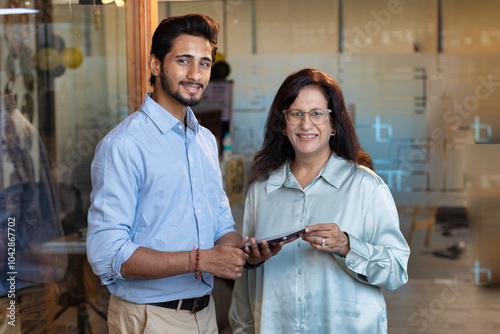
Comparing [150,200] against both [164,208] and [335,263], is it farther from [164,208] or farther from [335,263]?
[335,263]

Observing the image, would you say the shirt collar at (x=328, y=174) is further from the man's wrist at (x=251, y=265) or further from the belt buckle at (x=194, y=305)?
the belt buckle at (x=194, y=305)

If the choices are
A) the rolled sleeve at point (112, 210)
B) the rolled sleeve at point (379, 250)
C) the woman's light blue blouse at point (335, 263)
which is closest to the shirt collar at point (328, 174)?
the woman's light blue blouse at point (335, 263)

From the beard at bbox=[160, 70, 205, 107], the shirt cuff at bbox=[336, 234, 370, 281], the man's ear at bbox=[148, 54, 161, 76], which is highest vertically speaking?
the man's ear at bbox=[148, 54, 161, 76]

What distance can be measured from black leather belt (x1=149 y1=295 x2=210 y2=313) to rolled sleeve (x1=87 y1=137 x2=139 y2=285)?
0.60 ft

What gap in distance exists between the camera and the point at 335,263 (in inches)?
63.6

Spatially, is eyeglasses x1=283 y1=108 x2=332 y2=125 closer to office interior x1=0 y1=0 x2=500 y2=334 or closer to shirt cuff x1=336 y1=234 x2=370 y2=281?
shirt cuff x1=336 y1=234 x2=370 y2=281

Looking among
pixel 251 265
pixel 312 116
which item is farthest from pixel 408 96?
pixel 251 265

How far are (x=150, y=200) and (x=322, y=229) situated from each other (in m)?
0.45

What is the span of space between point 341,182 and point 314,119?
0.19 m

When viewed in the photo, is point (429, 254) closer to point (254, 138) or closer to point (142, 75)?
point (254, 138)

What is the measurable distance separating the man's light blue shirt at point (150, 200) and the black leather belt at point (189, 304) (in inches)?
0.8

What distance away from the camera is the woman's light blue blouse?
1.59m

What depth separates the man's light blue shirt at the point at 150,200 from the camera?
1.47m

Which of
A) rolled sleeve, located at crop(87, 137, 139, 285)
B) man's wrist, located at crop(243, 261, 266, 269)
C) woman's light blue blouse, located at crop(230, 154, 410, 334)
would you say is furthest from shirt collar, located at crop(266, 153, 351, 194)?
rolled sleeve, located at crop(87, 137, 139, 285)
